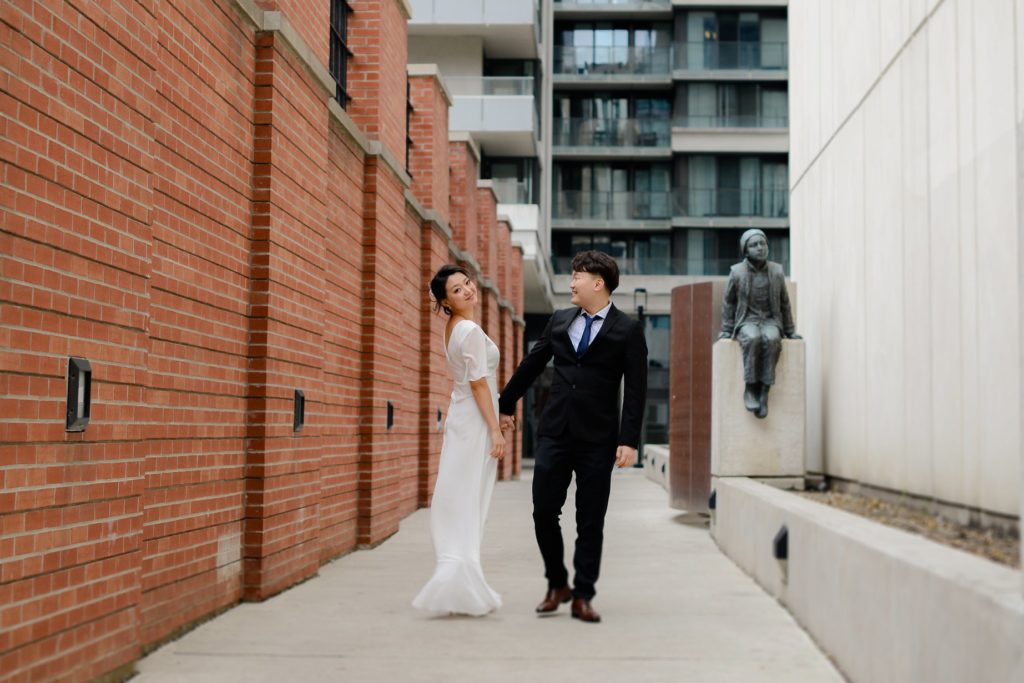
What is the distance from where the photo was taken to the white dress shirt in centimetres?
728

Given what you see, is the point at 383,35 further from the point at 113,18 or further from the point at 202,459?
the point at 113,18

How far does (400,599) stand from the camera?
8172 millimetres

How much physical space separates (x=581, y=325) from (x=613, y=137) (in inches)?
1861

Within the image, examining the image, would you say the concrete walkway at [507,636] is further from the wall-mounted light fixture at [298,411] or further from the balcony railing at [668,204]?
the balcony railing at [668,204]

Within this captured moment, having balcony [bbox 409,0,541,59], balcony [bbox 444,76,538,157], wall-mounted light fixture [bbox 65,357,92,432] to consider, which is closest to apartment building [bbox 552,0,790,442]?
balcony [bbox 444,76,538,157]

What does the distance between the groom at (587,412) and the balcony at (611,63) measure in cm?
4731

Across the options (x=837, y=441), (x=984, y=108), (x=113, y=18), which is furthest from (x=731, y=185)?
(x=113, y=18)

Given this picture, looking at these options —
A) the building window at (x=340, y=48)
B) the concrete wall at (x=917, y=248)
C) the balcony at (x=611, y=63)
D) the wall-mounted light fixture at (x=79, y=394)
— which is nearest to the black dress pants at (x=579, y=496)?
the concrete wall at (x=917, y=248)

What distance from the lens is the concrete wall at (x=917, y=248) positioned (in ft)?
24.8

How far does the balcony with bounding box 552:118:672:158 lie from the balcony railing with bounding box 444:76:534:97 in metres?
12.3

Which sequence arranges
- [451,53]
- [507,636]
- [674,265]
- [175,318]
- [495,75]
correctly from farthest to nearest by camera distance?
[674,265] < [495,75] < [451,53] < [507,636] < [175,318]

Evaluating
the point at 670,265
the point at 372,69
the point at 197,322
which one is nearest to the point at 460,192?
the point at 372,69

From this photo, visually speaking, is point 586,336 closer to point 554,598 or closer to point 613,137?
point 554,598

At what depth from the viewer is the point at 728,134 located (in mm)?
52844
